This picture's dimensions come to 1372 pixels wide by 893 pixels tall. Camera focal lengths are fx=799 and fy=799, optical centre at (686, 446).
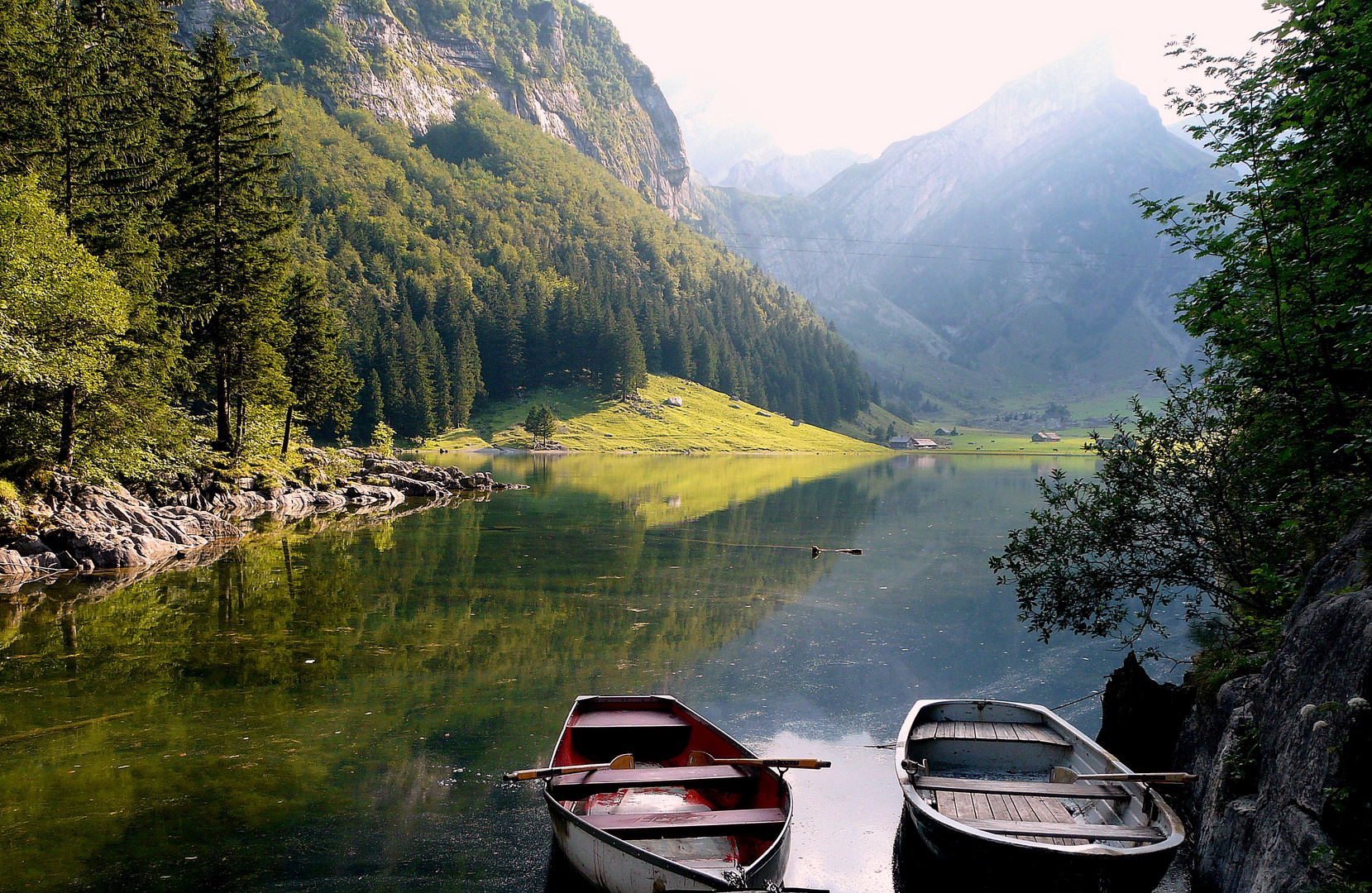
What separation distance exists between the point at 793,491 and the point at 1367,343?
6759 cm

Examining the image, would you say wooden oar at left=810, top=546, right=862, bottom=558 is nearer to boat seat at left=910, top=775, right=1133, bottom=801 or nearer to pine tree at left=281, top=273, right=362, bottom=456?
boat seat at left=910, top=775, right=1133, bottom=801

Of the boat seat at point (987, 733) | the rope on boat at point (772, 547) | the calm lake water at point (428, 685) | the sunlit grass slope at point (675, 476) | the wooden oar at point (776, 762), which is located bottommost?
the sunlit grass slope at point (675, 476)

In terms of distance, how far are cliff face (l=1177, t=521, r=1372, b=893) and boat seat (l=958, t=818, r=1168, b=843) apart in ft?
3.38

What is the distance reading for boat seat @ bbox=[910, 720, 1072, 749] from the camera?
13.8 metres

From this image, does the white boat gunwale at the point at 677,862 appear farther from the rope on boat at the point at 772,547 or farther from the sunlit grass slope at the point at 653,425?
the sunlit grass slope at the point at 653,425

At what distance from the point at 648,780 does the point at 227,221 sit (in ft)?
151

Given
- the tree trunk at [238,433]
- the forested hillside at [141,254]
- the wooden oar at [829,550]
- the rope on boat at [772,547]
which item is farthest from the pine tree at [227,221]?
the wooden oar at [829,550]

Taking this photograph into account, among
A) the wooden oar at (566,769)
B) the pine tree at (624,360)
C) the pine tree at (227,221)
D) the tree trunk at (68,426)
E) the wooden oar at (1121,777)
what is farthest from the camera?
the pine tree at (624,360)

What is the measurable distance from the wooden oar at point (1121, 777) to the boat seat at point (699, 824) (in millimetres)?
4866

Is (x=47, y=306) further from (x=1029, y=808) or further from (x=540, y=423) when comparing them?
(x=540, y=423)

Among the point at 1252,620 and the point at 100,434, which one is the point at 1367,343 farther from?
the point at 100,434

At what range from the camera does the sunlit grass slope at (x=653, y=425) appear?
15000 cm

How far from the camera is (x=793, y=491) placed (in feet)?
256

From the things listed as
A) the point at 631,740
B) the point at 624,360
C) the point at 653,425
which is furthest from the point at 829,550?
the point at 624,360
